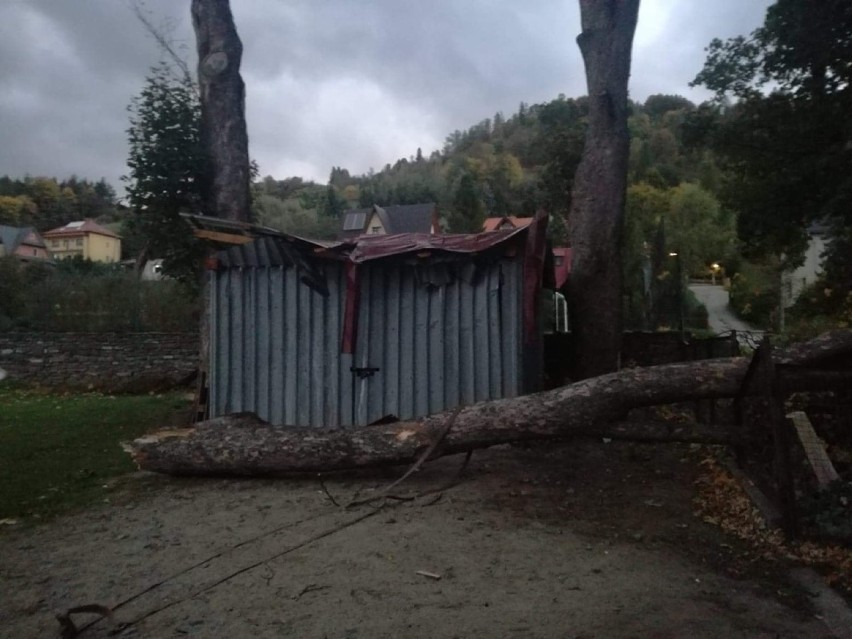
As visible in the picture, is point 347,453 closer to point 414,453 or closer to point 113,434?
point 414,453

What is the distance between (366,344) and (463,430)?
2.08 m

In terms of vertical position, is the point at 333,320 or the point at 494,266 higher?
the point at 494,266

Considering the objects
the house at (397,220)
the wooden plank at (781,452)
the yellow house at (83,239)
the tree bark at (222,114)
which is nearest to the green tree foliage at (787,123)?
the wooden plank at (781,452)

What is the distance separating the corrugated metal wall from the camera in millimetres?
8141

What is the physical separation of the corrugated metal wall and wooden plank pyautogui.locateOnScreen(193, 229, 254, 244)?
0.36 metres

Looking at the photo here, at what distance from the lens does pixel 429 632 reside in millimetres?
3914

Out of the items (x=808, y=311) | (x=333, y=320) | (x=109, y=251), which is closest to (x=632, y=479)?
(x=333, y=320)

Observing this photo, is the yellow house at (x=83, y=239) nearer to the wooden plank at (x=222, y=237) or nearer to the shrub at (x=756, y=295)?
the shrub at (x=756, y=295)

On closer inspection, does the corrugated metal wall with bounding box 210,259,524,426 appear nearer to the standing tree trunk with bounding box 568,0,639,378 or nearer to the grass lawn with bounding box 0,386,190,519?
the grass lawn with bounding box 0,386,190,519

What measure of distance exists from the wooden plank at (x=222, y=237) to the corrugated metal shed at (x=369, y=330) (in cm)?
12

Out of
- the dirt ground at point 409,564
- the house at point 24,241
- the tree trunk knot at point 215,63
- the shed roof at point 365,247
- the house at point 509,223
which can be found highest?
the house at point 24,241

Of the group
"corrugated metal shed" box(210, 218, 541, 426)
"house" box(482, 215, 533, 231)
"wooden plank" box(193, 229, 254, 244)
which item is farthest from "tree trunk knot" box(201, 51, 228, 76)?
"house" box(482, 215, 533, 231)

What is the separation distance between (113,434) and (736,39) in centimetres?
1315

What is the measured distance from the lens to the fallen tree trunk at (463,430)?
656 cm
